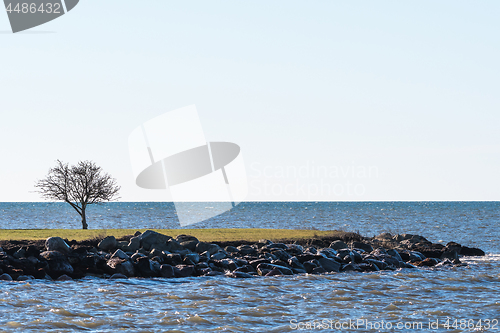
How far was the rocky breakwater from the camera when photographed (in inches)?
770

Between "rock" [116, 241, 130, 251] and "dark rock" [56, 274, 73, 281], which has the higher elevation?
"rock" [116, 241, 130, 251]

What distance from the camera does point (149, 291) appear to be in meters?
17.0

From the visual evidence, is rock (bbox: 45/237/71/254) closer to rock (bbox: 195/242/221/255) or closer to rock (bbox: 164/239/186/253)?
rock (bbox: 164/239/186/253)

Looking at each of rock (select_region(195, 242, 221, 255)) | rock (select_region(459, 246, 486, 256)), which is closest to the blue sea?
rock (select_region(195, 242, 221, 255))

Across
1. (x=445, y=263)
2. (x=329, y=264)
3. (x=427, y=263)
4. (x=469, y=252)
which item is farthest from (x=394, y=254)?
(x=469, y=252)

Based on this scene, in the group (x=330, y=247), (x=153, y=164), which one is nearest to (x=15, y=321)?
(x=153, y=164)

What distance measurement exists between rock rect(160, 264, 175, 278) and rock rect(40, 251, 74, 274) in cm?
338

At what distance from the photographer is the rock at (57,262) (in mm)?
19312

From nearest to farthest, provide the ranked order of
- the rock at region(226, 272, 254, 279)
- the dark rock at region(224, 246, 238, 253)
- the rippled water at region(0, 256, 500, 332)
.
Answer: the rippled water at region(0, 256, 500, 332), the rock at region(226, 272, 254, 279), the dark rock at region(224, 246, 238, 253)

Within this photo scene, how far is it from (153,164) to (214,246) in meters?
5.67

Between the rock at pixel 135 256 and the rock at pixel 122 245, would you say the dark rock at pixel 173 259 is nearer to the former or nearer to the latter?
the rock at pixel 135 256

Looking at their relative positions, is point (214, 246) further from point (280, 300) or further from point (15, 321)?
point (15, 321)

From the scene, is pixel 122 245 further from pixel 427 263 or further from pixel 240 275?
pixel 427 263

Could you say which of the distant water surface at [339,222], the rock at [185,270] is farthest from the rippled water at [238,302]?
the distant water surface at [339,222]
